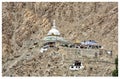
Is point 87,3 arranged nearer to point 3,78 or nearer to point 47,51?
point 47,51

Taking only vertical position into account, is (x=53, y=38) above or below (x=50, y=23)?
below

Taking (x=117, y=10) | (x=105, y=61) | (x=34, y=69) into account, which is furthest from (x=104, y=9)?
(x=34, y=69)

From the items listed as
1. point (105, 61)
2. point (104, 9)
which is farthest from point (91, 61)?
point (104, 9)

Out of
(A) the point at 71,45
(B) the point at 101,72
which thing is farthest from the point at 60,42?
(B) the point at 101,72

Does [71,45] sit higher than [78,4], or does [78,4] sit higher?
[78,4]

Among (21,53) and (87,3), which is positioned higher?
(87,3)

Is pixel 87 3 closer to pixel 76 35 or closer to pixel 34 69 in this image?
pixel 76 35
